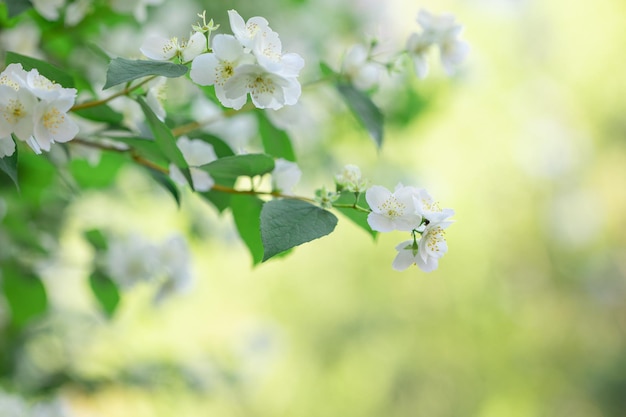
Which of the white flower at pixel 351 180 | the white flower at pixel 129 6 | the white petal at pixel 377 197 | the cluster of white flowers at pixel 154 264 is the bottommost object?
the cluster of white flowers at pixel 154 264

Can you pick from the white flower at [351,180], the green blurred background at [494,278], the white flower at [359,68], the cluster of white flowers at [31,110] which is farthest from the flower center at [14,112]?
the green blurred background at [494,278]

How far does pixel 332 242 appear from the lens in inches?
169

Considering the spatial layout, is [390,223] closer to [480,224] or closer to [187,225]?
[187,225]

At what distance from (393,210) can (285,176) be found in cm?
12

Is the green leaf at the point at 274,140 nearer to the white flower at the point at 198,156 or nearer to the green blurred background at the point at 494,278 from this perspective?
the white flower at the point at 198,156

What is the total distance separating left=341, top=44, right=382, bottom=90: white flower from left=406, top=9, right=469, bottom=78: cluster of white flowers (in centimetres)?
4

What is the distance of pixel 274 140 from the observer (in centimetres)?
64

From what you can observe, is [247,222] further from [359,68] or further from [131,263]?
[131,263]

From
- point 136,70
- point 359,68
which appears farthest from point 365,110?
point 136,70

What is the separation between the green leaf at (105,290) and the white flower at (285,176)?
354 millimetres

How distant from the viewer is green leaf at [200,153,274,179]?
495 mm

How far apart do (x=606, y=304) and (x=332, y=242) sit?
1753 millimetres

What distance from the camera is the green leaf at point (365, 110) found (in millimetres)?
633

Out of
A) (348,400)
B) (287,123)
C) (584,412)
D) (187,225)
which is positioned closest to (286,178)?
(287,123)
